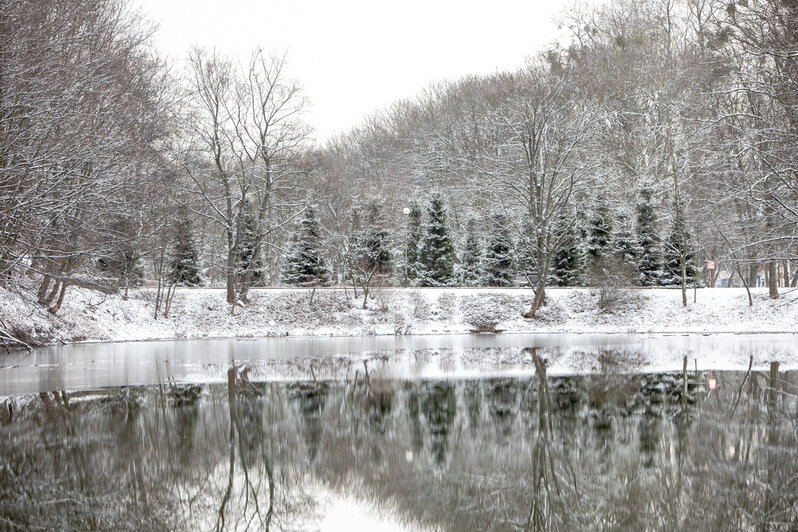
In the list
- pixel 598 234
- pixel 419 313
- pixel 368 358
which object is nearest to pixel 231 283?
pixel 419 313

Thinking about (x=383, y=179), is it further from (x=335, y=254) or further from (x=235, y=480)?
(x=235, y=480)

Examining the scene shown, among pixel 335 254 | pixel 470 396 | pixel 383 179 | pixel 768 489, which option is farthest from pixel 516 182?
pixel 768 489

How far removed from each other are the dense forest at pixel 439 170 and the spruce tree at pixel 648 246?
0.12 m

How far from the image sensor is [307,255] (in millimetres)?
44375

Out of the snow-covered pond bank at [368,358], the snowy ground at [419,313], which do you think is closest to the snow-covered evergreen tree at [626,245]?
the snowy ground at [419,313]

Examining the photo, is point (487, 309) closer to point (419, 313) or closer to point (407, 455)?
point (419, 313)

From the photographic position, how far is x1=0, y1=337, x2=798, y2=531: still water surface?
6.54m

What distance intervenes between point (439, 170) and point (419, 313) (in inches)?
1152

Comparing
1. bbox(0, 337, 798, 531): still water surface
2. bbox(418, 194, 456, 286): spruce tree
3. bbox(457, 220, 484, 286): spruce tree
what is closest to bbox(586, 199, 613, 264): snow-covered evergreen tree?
bbox(457, 220, 484, 286): spruce tree

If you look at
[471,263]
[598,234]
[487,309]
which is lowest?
[487,309]

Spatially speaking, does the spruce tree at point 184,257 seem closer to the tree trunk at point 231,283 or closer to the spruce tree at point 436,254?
the tree trunk at point 231,283

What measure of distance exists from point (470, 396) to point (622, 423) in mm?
3547

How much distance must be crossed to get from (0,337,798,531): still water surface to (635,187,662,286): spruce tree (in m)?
28.7

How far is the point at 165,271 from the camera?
3925 cm
